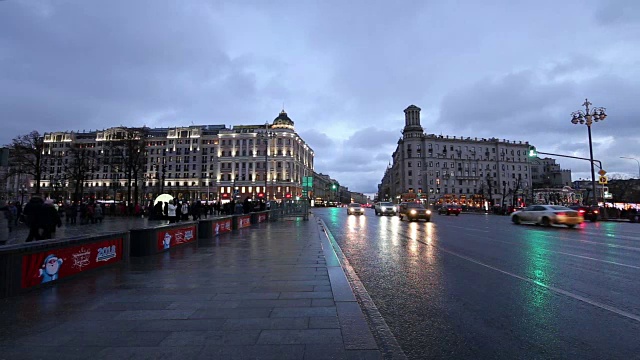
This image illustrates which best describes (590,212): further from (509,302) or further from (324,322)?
(324,322)

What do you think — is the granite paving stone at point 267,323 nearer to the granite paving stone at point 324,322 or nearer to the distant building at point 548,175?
the granite paving stone at point 324,322

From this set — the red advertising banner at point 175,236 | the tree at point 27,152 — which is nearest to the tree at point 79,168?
the tree at point 27,152

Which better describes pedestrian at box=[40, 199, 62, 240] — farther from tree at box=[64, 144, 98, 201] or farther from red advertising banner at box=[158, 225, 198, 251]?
tree at box=[64, 144, 98, 201]

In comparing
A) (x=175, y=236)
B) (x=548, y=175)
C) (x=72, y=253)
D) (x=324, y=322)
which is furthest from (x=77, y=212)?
(x=548, y=175)

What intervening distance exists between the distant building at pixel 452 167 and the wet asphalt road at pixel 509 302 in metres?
107

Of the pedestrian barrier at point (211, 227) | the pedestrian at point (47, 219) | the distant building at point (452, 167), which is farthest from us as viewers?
the distant building at point (452, 167)

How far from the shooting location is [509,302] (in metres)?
5.49

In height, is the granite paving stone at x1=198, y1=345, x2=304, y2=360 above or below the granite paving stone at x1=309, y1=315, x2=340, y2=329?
above

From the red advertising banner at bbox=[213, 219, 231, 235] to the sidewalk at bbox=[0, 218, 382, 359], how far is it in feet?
29.7

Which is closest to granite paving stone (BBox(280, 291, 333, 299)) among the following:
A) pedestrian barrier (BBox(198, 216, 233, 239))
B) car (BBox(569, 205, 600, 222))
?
pedestrian barrier (BBox(198, 216, 233, 239))

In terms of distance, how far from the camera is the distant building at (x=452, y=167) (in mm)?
116938

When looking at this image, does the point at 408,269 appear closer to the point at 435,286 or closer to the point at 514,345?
the point at 435,286

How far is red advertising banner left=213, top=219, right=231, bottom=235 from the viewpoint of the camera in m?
17.5

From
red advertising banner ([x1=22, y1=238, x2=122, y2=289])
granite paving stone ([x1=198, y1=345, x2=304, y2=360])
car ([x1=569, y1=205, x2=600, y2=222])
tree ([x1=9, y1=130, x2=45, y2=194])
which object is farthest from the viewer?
tree ([x1=9, y1=130, x2=45, y2=194])
